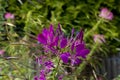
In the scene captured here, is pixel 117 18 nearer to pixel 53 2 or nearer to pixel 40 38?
pixel 53 2

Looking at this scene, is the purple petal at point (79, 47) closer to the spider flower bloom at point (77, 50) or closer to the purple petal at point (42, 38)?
the spider flower bloom at point (77, 50)

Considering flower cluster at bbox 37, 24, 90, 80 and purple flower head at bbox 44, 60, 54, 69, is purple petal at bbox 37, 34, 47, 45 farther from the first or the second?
purple flower head at bbox 44, 60, 54, 69

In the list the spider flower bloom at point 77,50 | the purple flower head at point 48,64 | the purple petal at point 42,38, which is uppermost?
the purple petal at point 42,38

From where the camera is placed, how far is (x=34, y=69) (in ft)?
7.57

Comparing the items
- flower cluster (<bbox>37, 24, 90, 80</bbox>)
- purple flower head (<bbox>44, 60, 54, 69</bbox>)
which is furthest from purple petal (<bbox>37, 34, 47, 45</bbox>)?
purple flower head (<bbox>44, 60, 54, 69</bbox>)

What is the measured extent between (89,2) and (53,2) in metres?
0.40

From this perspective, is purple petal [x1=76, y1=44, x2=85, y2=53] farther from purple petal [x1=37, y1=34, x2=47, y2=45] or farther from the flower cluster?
purple petal [x1=37, y1=34, x2=47, y2=45]

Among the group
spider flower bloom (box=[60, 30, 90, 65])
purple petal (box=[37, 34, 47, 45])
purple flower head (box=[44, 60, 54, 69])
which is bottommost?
purple flower head (box=[44, 60, 54, 69])

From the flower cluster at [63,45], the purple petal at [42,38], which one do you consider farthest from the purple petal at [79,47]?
the purple petal at [42,38]

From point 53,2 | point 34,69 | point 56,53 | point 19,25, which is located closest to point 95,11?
point 53,2

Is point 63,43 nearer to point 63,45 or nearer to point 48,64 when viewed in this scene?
point 63,45

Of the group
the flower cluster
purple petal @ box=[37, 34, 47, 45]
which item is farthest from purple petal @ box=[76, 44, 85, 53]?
purple petal @ box=[37, 34, 47, 45]

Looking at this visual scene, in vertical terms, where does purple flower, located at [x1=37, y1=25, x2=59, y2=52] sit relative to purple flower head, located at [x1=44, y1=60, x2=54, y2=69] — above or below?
above

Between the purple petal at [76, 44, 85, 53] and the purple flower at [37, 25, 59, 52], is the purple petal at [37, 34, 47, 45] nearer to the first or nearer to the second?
the purple flower at [37, 25, 59, 52]
